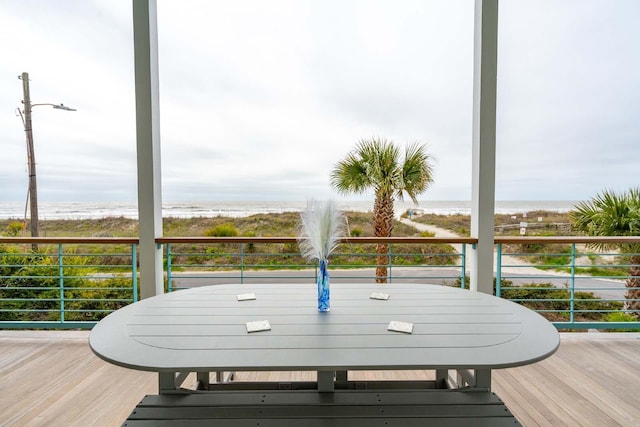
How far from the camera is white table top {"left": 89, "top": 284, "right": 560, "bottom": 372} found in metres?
0.98

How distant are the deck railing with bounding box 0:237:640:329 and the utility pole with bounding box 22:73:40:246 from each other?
1.67 feet

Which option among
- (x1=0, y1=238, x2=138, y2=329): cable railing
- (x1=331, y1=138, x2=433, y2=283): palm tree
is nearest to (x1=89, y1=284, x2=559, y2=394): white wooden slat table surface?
(x1=0, y1=238, x2=138, y2=329): cable railing

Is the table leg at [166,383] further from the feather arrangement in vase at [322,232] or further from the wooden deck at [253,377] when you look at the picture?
the wooden deck at [253,377]

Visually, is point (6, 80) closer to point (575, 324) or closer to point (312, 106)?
point (312, 106)

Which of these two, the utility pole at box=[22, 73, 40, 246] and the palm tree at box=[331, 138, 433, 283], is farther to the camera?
the utility pole at box=[22, 73, 40, 246]

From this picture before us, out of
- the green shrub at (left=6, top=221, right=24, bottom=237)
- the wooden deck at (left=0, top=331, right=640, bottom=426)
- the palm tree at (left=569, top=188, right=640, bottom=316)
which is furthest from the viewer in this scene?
the green shrub at (left=6, top=221, right=24, bottom=237)

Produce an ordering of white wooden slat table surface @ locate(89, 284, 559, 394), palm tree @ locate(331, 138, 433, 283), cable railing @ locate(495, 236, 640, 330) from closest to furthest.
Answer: white wooden slat table surface @ locate(89, 284, 559, 394)
cable railing @ locate(495, 236, 640, 330)
palm tree @ locate(331, 138, 433, 283)

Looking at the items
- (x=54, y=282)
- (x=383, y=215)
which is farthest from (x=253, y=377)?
(x=54, y=282)

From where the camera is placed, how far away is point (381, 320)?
51.9 inches

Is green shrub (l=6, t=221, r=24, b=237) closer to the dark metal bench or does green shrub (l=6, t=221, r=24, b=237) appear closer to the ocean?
the ocean

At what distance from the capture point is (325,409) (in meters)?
1.06

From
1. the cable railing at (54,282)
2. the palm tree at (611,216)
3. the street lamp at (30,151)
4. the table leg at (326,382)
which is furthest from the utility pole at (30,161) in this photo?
the palm tree at (611,216)

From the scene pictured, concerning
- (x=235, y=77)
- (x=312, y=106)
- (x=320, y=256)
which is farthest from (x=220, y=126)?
(x=320, y=256)

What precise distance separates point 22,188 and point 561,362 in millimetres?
6327
